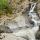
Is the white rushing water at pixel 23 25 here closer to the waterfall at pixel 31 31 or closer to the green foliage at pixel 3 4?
the waterfall at pixel 31 31

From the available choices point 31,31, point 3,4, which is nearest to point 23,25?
point 31,31

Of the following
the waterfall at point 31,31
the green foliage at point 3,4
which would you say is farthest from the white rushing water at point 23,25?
the green foliage at point 3,4

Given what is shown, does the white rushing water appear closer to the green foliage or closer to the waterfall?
the waterfall

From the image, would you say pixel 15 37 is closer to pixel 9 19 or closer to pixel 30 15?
pixel 9 19

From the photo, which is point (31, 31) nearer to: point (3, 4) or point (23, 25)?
point (23, 25)

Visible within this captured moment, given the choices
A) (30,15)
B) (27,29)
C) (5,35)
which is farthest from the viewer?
(30,15)

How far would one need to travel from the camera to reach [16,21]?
1282 mm

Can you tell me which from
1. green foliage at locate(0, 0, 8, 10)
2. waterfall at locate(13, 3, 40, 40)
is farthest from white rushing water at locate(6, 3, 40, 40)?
green foliage at locate(0, 0, 8, 10)

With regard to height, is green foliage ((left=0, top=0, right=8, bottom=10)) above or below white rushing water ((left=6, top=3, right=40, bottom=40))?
above

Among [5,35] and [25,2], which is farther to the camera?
[25,2]

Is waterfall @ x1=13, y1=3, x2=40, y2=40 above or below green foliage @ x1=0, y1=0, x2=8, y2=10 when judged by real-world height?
below

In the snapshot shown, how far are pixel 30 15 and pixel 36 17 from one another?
0.07 meters

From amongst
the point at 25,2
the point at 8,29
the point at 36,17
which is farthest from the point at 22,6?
the point at 8,29

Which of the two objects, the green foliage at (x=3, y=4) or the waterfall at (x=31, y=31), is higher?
the green foliage at (x=3, y=4)
